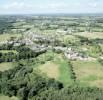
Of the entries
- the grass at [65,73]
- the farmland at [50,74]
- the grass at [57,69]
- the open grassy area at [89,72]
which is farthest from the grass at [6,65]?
the open grassy area at [89,72]

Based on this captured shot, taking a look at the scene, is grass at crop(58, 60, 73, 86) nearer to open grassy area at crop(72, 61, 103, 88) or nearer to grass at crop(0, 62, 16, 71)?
open grassy area at crop(72, 61, 103, 88)

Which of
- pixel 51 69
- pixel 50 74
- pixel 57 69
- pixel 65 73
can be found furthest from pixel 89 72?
pixel 51 69

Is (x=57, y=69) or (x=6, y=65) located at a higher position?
(x=57, y=69)

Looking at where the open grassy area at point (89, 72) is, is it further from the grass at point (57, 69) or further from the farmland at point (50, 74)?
the grass at point (57, 69)

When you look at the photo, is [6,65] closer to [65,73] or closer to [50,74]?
[50,74]

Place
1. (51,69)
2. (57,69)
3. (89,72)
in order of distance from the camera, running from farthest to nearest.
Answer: (51,69) → (57,69) → (89,72)

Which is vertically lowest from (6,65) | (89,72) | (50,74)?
(6,65)

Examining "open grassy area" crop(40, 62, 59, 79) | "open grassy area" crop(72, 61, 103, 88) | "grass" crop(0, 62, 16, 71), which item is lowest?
"grass" crop(0, 62, 16, 71)

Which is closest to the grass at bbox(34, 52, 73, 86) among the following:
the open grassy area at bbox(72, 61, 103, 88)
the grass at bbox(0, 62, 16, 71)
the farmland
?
the farmland
